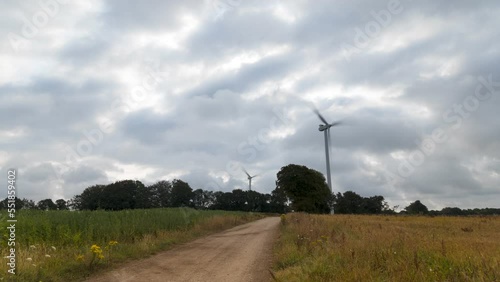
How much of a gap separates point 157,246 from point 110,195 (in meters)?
93.8

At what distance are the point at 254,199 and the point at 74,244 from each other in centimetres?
15039

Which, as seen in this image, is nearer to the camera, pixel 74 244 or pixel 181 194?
pixel 74 244

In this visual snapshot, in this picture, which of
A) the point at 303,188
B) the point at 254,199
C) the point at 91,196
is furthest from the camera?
the point at 254,199

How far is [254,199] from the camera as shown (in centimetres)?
16450

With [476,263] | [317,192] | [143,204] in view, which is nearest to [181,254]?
[476,263]

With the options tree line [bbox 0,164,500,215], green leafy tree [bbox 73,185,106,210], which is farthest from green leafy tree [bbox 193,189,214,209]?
green leafy tree [bbox 73,185,106,210]

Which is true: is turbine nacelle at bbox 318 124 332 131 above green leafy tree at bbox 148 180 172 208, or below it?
above

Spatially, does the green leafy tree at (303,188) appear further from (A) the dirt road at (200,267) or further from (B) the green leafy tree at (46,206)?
(A) the dirt road at (200,267)

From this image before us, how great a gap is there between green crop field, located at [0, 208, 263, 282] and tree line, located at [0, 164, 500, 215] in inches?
1173

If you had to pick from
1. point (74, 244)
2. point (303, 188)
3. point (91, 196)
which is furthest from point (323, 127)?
point (91, 196)

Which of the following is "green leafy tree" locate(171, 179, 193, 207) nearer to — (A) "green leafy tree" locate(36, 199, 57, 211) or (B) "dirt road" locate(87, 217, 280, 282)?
(A) "green leafy tree" locate(36, 199, 57, 211)

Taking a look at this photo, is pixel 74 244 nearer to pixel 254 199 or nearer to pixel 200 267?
pixel 200 267

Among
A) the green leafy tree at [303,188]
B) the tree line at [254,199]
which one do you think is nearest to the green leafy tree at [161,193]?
the tree line at [254,199]

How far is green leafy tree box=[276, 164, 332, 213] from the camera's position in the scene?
9344 centimetres
